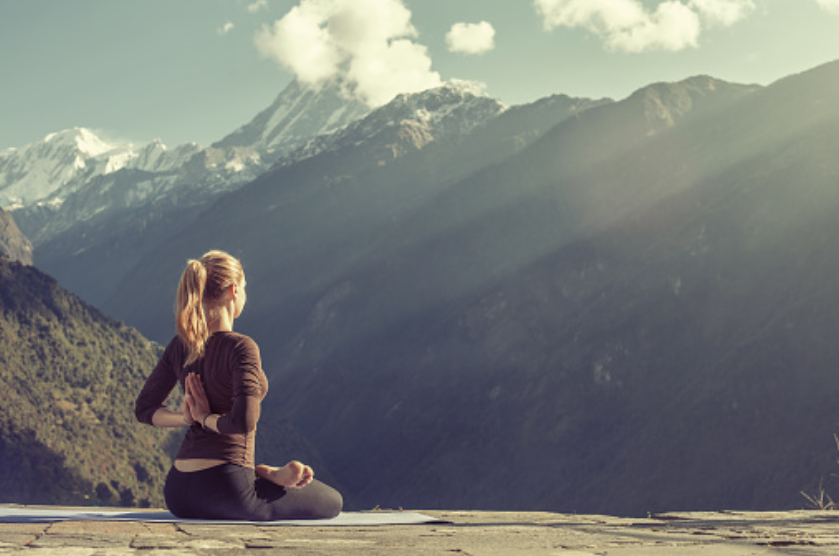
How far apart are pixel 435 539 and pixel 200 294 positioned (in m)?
3.00

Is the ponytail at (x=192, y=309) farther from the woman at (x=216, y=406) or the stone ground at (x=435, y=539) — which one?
the stone ground at (x=435, y=539)

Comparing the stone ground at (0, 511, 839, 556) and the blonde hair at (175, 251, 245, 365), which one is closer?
the stone ground at (0, 511, 839, 556)

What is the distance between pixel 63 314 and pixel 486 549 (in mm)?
133791

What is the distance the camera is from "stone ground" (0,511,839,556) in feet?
22.1

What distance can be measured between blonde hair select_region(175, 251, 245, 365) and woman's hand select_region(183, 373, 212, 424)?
0.19m

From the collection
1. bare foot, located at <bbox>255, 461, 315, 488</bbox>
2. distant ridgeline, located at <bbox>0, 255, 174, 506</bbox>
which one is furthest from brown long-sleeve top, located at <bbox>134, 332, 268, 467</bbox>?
distant ridgeline, located at <bbox>0, 255, 174, 506</bbox>

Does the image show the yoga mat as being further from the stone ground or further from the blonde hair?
the blonde hair

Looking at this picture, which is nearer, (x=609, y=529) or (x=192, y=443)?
(x=192, y=443)

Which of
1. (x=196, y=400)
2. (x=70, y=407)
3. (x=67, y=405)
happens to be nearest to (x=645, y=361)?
(x=70, y=407)

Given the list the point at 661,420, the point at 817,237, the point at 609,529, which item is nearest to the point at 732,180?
the point at 817,237

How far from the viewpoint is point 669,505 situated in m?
110

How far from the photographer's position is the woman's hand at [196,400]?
8156 millimetres

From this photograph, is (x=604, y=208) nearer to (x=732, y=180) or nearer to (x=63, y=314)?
A: (x=732, y=180)

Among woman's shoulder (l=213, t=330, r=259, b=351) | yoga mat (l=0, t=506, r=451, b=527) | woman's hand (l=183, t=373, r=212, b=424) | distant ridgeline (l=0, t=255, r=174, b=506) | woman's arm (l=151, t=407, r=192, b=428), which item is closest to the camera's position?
woman's shoulder (l=213, t=330, r=259, b=351)
